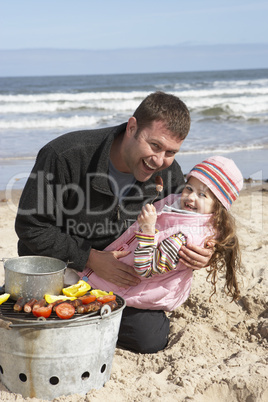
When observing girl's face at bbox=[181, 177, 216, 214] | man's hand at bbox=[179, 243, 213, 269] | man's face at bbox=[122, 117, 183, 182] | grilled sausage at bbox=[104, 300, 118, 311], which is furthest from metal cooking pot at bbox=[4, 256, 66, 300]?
girl's face at bbox=[181, 177, 216, 214]

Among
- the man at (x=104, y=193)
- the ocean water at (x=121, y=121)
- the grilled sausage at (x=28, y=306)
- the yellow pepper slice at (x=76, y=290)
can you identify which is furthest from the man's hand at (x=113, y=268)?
the ocean water at (x=121, y=121)

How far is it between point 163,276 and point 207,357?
565 mm

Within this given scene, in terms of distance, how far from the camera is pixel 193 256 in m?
2.94

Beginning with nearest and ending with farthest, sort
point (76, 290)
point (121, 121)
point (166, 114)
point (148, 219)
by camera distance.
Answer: point (76, 290) → point (148, 219) → point (166, 114) → point (121, 121)

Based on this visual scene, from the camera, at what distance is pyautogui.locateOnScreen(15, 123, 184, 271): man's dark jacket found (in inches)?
116

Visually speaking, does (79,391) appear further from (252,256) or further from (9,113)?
(9,113)

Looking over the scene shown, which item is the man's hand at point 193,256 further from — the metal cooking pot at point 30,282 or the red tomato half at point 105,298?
the metal cooking pot at point 30,282

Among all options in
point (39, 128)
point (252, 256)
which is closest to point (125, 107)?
point (39, 128)

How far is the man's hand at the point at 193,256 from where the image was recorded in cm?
294

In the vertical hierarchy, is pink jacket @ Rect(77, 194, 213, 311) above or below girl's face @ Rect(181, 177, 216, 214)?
below

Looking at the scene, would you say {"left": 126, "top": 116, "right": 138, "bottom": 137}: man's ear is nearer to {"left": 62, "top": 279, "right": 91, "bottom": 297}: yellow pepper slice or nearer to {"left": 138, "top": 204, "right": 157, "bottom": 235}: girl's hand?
{"left": 138, "top": 204, "right": 157, "bottom": 235}: girl's hand

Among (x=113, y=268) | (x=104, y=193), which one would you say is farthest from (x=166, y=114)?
(x=113, y=268)

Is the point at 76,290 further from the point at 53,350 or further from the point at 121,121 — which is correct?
the point at 121,121

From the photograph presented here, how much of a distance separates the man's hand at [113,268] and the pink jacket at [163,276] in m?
0.06
